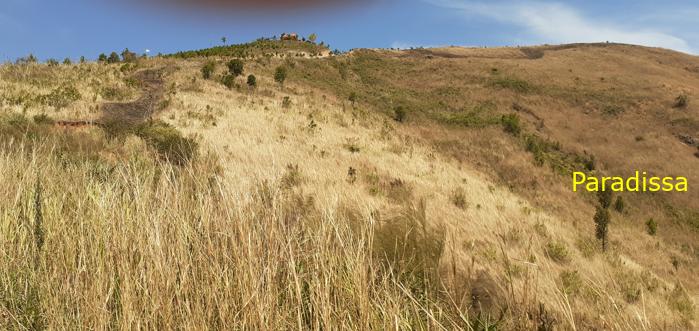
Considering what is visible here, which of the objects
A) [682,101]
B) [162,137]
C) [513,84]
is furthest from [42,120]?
[682,101]

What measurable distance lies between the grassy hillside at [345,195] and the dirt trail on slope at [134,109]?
165 millimetres

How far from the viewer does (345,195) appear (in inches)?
167

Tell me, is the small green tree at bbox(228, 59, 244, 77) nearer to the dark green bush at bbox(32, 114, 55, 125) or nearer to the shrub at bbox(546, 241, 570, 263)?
the dark green bush at bbox(32, 114, 55, 125)

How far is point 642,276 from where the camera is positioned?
12.9 metres

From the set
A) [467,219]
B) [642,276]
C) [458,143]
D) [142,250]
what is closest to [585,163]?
[458,143]

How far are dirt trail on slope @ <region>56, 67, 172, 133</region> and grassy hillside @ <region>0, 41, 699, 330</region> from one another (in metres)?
0.16

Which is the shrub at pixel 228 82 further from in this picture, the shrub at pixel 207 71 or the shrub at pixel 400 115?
the shrub at pixel 400 115

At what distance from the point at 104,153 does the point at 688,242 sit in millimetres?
27492

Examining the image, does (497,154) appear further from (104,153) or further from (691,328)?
(104,153)

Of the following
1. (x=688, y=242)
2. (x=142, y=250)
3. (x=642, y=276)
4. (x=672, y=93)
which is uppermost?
(x=672, y=93)

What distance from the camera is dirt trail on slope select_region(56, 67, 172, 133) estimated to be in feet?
47.6

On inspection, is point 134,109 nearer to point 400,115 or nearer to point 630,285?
point 400,115

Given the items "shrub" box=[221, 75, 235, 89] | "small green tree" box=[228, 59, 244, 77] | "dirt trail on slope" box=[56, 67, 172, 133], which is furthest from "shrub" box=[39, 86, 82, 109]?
Result: "small green tree" box=[228, 59, 244, 77]

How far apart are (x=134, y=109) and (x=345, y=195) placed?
20.2 meters
